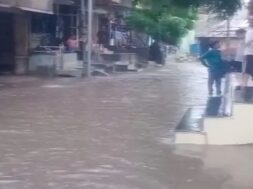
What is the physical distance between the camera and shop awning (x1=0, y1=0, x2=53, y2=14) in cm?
2395

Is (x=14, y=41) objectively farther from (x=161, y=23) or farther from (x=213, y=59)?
(x=161, y=23)

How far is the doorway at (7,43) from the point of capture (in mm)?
29781

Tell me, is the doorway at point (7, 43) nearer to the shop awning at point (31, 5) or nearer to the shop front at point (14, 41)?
the shop front at point (14, 41)

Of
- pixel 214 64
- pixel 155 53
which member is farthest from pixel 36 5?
pixel 155 53

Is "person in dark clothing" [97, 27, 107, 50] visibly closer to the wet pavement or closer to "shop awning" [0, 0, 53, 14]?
"shop awning" [0, 0, 53, 14]

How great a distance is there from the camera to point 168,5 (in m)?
16.8

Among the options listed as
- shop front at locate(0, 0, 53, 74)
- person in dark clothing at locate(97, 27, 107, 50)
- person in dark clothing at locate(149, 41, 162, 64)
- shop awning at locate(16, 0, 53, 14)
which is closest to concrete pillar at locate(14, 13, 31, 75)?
shop front at locate(0, 0, 53, 74)

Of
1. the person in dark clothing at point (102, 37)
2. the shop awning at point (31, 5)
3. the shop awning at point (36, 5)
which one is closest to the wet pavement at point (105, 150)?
the shop awning at point (31, 5)

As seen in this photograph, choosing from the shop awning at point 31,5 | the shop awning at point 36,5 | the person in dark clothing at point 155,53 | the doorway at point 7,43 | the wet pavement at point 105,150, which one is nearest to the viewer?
the wet pavement at point 105,150

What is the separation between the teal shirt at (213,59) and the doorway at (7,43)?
12778mm

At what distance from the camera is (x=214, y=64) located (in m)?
18.5

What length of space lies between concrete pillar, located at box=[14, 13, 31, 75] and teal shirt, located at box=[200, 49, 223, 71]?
12050 mm

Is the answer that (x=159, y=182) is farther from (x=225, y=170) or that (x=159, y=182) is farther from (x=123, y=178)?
(x=225, y=170)

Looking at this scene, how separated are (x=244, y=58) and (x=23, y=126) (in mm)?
4215
